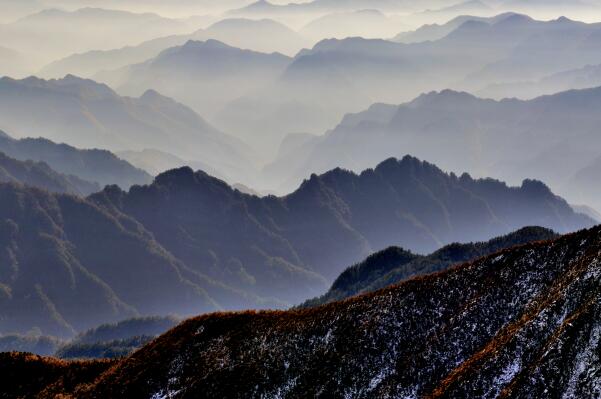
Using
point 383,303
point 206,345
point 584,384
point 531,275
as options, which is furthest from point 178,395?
point 584,384

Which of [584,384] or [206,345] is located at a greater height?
[206,345]

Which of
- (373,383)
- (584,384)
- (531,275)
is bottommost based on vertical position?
(584,384)

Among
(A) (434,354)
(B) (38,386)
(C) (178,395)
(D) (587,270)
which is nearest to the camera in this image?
(D) (587,270)

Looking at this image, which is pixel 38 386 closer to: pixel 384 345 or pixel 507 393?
pixel 384 345

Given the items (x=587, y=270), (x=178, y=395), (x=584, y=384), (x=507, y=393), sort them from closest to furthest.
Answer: (x=584, y=384), (x=507, y=393), (x=587, y=270), (x=178, y=395)

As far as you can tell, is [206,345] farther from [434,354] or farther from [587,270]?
[587,270]

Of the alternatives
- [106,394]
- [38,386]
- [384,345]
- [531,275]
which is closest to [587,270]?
[531,275]

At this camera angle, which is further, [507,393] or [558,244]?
[558,244]
